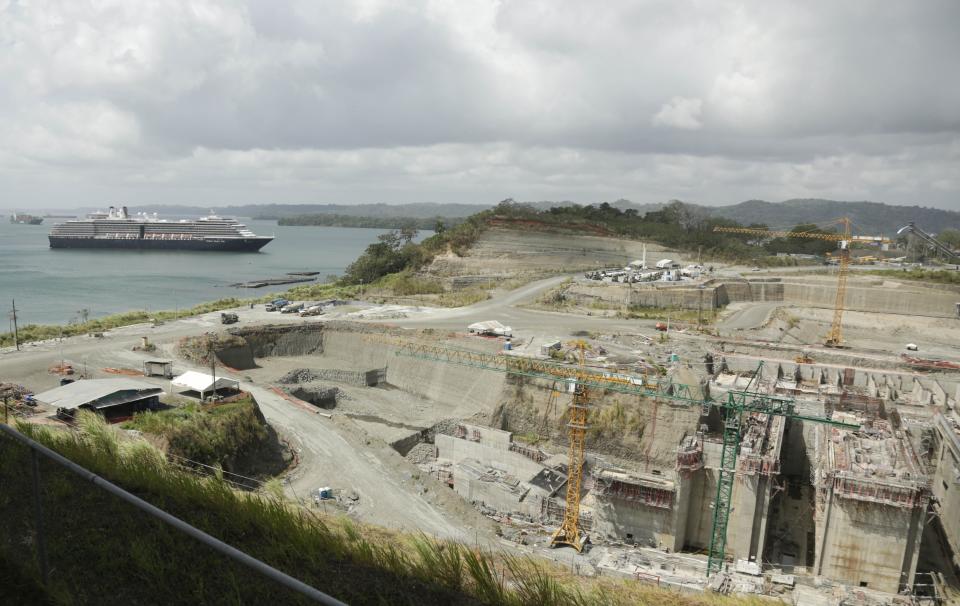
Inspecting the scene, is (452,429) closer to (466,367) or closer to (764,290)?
(466,367)

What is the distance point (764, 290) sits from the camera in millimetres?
45031

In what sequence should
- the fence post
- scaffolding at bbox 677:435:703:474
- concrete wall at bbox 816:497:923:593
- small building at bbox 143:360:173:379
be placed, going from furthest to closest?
small building at bbox 143:360:173:379
scaffolding at bbox 677:435:703:474
concrete wall at bbox 816:497:923:593
the fence post

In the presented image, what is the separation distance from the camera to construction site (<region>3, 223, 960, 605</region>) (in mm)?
15586

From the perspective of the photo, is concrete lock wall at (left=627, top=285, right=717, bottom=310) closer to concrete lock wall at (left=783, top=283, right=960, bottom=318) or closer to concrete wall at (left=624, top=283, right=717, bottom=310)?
concrete wall at (left=624, top=283, right=717, bottom=310)

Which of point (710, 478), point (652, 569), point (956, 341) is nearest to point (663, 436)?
point (710, 478)

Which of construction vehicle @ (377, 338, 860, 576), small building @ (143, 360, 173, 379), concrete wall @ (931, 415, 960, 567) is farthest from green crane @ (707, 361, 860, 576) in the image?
small building @ (143, 360, 173, 379)

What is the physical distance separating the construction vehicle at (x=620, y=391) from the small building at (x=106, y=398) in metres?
12.5

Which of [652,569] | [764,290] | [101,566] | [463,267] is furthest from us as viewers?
[463,267]

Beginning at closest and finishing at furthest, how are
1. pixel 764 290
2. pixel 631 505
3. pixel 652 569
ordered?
pixel 652 569
pixel 631 505
pixel 764 290

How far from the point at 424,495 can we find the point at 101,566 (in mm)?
13184

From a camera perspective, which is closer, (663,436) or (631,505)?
(631,505)

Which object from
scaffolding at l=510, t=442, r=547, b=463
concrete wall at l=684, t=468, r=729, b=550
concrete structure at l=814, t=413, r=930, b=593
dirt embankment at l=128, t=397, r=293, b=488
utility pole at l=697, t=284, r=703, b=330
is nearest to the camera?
concrete structure at l=814, t=413, r=930, b=593

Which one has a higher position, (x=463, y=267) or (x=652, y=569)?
(x=463, y=267)

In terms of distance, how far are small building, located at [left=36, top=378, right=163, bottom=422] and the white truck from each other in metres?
15.8
